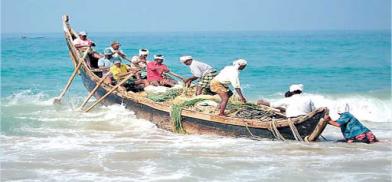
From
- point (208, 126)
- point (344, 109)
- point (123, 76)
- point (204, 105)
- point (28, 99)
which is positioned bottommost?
point (28, 99)

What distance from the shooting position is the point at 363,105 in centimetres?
1517

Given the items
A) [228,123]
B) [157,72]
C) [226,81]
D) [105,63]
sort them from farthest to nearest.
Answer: [105,63]
[157,72]
[226,81]
[228,123]

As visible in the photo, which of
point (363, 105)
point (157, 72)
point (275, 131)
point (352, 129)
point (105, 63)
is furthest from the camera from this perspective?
point (363, 105)

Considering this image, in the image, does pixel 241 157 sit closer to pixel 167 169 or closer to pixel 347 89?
pixel 167 169

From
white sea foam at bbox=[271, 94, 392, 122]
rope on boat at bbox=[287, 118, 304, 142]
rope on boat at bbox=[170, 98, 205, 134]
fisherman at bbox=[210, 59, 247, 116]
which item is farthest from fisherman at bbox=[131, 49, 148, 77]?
white sea foam at bbox=[271, 94, 392, 122]

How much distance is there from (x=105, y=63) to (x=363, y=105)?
6230 mm

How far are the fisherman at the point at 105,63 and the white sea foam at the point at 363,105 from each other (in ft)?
16.3

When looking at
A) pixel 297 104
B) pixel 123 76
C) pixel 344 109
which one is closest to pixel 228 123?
pixel 297 104

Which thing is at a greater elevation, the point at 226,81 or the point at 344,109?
the point at 226,81

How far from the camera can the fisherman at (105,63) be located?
43.2 feet

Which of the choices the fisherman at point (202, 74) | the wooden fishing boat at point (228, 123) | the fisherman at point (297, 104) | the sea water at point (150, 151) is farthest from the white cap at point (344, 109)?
the fisherman at point (202, 74)

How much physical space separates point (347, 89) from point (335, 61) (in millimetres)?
10982

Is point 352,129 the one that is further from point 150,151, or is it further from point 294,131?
point 150,151

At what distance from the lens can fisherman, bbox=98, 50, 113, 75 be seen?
13.2m
